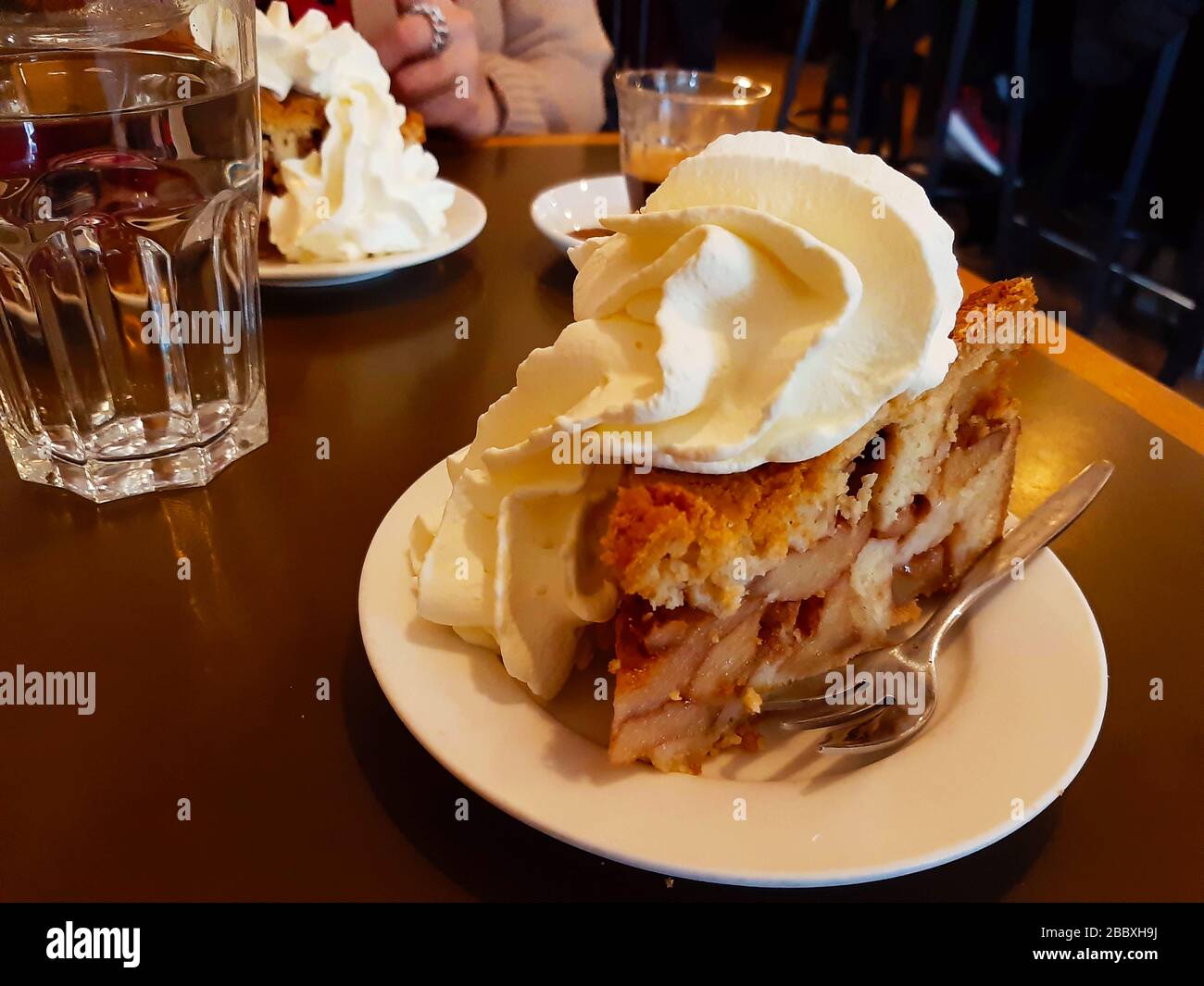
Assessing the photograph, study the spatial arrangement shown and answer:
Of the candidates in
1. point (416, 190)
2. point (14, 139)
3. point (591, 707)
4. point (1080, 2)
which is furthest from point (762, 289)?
point (1080, 2)

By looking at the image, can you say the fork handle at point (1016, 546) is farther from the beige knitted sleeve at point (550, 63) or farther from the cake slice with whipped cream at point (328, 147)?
the beige knitted sleeve at point (550, 63)

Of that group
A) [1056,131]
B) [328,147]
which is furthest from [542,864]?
[1056,131]

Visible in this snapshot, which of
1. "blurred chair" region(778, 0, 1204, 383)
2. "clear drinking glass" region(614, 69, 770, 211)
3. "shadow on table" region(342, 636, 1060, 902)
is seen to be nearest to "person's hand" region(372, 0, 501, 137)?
"clear drinking glass" region(614, 69, 770, 211)

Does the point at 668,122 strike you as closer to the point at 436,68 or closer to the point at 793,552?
the point at 436,68

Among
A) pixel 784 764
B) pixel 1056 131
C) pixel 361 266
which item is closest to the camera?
pixel 784 764

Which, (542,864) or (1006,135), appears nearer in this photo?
(542,864)

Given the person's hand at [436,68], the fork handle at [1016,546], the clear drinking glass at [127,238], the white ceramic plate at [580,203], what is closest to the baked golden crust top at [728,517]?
the fork handle at [1016,546]
